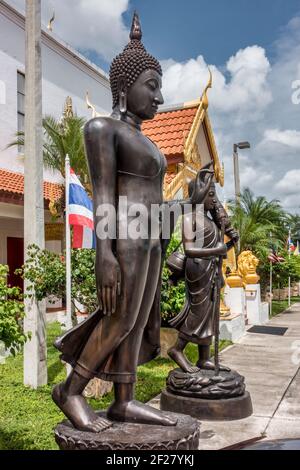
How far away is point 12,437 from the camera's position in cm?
434

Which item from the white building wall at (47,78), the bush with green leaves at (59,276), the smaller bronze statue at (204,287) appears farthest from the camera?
the white building wall at (47,78)

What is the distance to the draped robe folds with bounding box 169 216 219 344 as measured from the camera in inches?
198

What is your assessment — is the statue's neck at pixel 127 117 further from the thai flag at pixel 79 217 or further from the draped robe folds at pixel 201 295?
the thai flag at pixel 79 217

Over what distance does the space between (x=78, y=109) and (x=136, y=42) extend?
42.9 ft

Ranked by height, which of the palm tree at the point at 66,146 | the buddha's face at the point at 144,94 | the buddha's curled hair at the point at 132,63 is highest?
the palm tree at the point at 66,146

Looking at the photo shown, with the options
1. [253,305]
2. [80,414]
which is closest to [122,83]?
[80,414]

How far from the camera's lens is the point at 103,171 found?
8.75 ft

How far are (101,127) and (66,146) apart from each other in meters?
7.46

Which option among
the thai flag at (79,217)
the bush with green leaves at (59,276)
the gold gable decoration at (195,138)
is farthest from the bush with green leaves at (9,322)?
the gold gable decoration at (195,138)

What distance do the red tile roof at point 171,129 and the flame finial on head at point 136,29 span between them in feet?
25.9

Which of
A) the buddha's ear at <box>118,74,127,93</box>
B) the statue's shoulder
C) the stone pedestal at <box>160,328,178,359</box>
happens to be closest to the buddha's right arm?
the statue's shoulder

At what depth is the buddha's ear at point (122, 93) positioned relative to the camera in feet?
9.39

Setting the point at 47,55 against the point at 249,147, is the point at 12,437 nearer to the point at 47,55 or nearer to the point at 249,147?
the point at 47,55

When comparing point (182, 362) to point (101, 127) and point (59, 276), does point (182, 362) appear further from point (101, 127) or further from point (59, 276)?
point (101, 127)
